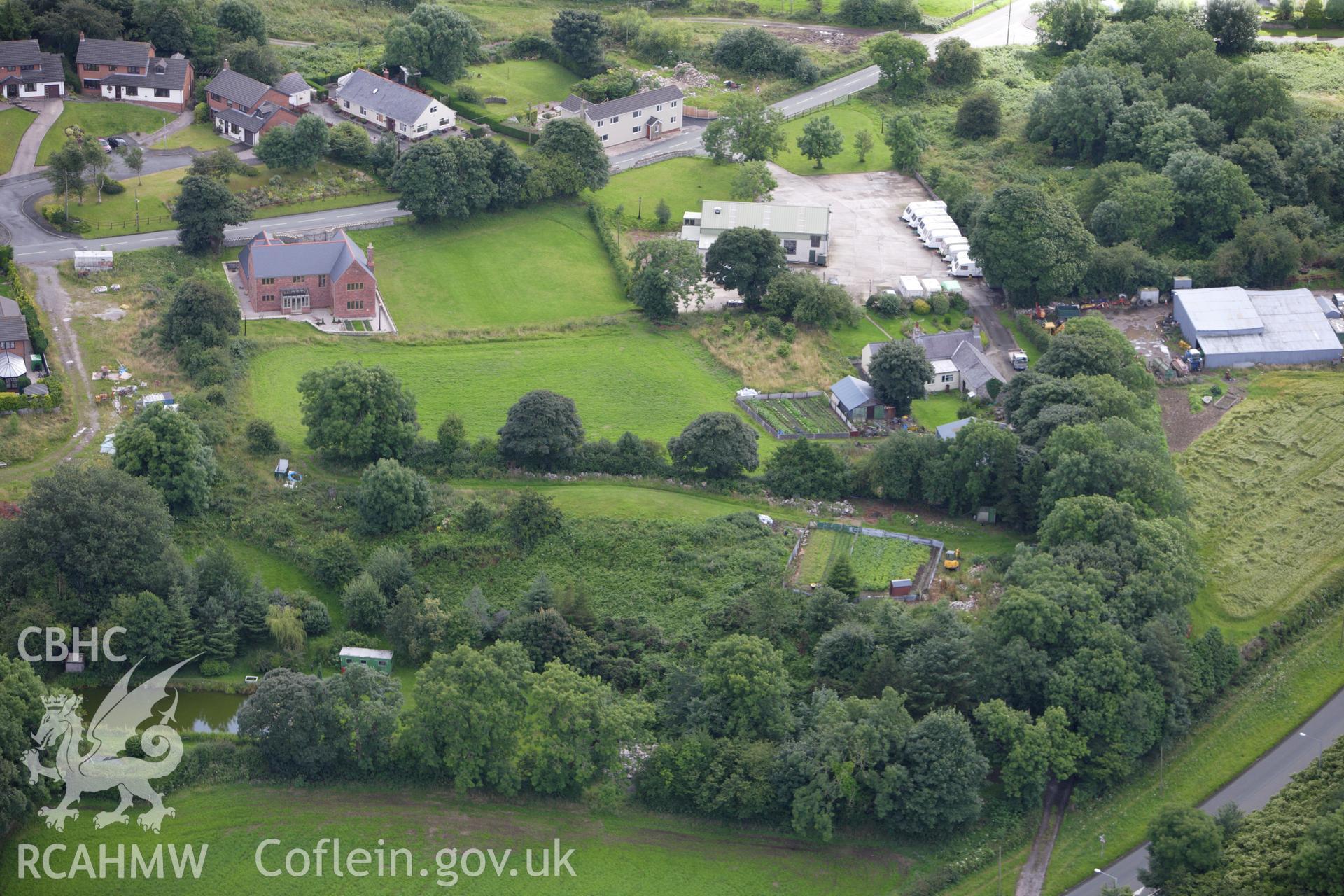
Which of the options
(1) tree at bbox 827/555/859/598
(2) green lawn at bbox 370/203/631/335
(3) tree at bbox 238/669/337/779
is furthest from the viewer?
(2) green lawn at bbox 370/203/631/335

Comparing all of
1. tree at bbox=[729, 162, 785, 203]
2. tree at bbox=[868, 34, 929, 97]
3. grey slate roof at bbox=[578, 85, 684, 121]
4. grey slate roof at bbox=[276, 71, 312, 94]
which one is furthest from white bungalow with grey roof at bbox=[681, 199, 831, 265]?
grey slate roof at bbox=[276, 71, 312, 94]

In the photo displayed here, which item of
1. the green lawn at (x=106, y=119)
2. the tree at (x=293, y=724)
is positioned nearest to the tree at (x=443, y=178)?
the green lawn at (x=106, y=119)

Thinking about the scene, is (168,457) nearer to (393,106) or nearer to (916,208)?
(393,106)

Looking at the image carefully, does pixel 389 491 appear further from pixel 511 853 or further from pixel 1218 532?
pixel 1218 532

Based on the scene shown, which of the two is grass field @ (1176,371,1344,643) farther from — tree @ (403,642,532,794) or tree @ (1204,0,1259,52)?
tree @ (1204,0,1259,52)

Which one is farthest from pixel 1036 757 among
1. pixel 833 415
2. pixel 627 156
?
pixel 627 156

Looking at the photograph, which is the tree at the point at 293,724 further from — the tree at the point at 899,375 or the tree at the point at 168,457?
the tree at the point at 899,375
